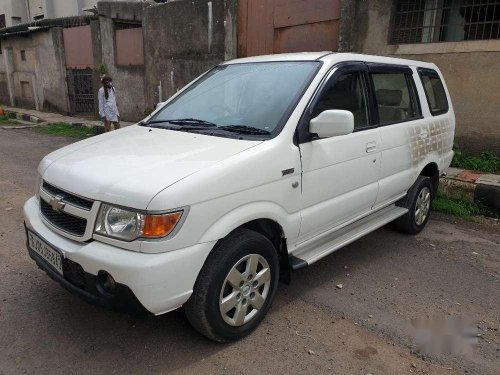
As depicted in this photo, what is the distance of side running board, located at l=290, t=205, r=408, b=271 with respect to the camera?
313cm

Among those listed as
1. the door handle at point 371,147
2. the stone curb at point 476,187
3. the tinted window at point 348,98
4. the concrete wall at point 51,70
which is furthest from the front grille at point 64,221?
the concrete wall at point 51,70

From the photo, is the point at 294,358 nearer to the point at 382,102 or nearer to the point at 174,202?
the point at 174,202

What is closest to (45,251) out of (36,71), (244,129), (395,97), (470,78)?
(244,129)

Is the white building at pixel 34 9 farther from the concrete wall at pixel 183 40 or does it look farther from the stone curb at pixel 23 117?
the concrete wall at pixel 183 40

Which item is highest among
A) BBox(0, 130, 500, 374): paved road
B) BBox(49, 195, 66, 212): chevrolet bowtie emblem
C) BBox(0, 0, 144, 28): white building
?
BBox(0, 0, 144, 28): white building

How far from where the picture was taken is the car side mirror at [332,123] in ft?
9.45

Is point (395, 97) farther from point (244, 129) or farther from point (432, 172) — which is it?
point (244, 129)

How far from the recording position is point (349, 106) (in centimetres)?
355

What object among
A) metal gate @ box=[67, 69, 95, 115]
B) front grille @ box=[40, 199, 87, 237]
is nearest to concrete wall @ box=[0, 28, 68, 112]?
metal gate @ box=[67, 69, 95, 115]

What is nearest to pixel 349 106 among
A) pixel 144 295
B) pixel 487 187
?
pixel 144 295

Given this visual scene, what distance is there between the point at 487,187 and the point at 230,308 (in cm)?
435

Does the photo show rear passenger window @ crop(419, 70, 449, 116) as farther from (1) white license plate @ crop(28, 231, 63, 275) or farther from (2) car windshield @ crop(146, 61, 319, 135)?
(1) white license plate @ crop(28, 231, 63, 275)

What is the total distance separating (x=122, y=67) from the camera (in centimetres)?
1314

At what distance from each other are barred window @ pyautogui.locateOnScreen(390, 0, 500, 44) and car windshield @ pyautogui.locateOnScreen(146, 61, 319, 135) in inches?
179
